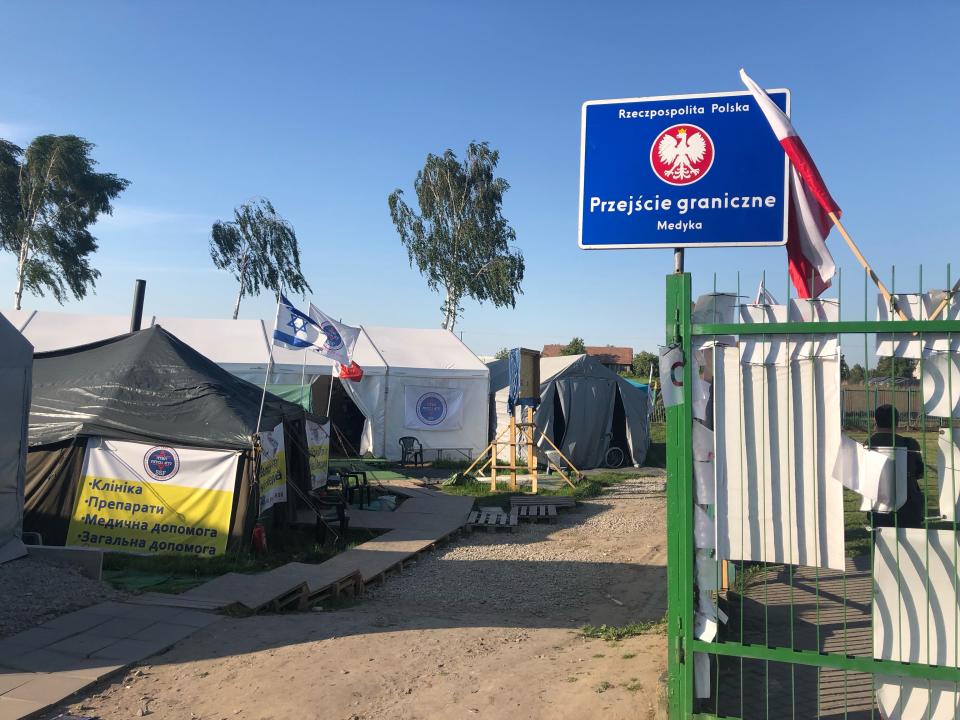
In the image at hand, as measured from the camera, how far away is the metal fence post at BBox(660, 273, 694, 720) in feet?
10.5

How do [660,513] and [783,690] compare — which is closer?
[783,690]

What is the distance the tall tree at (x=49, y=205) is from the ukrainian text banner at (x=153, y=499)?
31197 mm

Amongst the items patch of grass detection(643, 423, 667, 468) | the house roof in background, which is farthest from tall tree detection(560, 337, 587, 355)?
patch of grass detection(643, 423, 667, 468)

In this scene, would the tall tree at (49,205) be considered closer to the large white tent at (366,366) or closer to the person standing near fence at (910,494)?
the large white tent at (366,366)

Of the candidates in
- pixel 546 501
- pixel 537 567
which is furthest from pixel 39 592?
pixel 546 501

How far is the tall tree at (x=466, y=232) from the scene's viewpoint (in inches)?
1308

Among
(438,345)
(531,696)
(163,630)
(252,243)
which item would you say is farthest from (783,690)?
(252,243)

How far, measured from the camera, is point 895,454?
2965 mm

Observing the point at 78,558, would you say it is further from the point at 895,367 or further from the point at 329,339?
the point at 895,367

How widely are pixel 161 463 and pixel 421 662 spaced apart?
554 cm

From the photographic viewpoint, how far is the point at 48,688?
4.46 meters

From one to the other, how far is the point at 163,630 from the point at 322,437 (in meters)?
6.96

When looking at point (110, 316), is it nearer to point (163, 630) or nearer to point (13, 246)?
point (163, 630)

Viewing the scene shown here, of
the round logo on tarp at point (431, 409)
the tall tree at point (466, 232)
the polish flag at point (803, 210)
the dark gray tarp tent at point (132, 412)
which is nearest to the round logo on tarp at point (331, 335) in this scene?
the dark gray tarp tent at point (132, 412)
